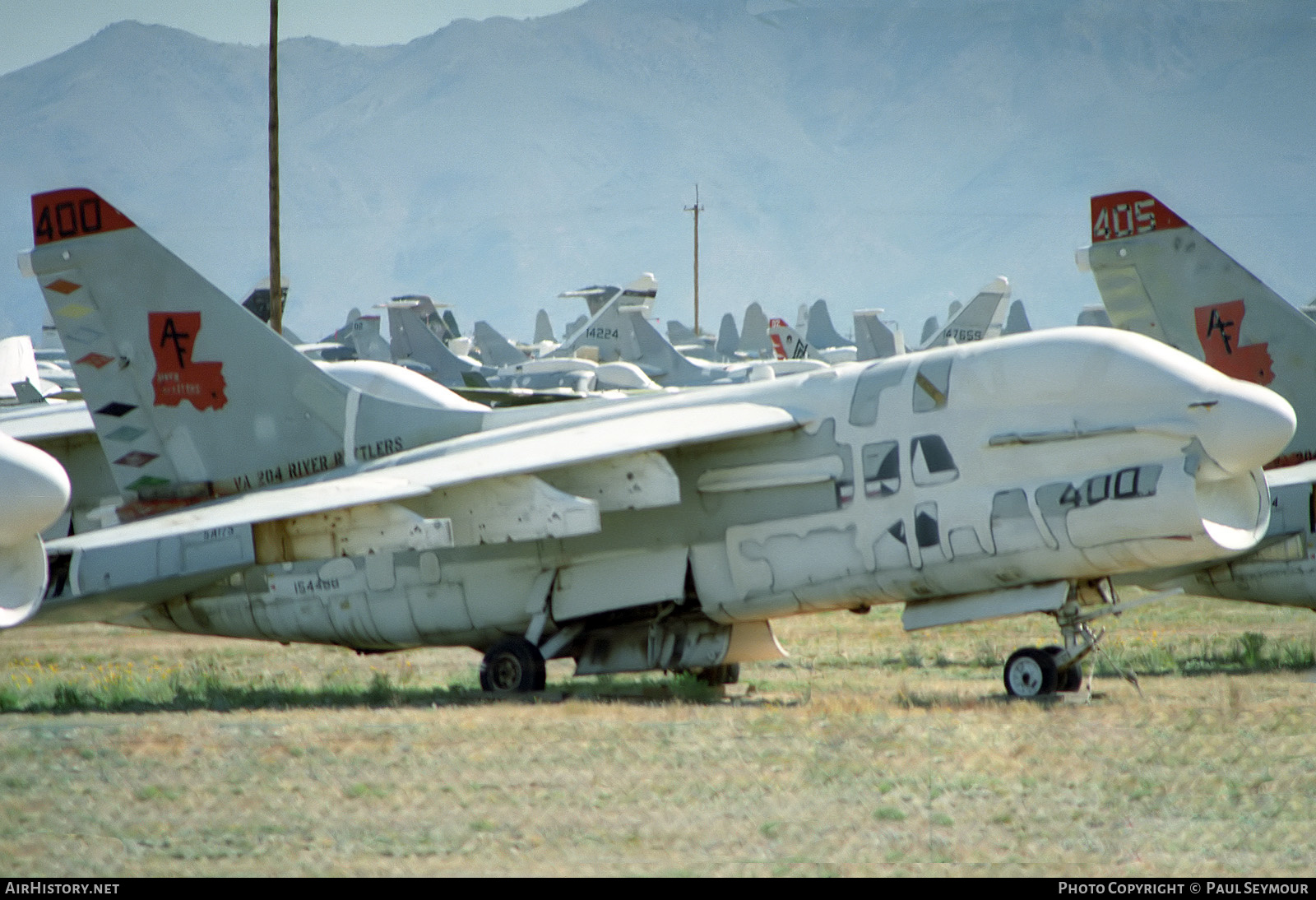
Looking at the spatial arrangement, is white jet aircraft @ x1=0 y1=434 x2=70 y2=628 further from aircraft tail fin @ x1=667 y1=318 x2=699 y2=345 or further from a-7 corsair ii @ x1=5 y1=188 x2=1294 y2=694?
aircraft tail fin @ x1=667 y1=318 x2=699 y2=345

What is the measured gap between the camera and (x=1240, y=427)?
11922 millimetres

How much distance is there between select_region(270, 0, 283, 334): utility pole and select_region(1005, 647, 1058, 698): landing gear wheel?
14.3 meters

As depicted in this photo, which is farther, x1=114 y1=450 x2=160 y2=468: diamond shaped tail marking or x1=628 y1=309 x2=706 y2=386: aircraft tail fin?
x1=628 y1=309 x2=706 y2=386: aircraft tail fin

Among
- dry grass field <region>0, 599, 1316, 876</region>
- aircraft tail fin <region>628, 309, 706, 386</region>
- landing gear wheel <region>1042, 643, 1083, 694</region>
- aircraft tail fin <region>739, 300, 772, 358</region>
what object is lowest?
dry grass field <region>0, 599, 1316, 876</region>

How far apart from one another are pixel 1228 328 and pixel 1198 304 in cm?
41

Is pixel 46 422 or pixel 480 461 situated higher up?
pixel 46 422

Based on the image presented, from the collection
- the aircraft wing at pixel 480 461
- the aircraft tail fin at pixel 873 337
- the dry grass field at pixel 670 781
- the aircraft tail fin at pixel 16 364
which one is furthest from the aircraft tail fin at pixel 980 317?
the aircraft wing at pixel 480 461

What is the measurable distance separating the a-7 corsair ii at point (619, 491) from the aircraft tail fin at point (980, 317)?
1140 inches

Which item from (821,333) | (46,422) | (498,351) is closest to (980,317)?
(46,422)

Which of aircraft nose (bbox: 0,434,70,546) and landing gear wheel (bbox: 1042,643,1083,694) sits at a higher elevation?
aircraft nose (bbox: 0,434,70,546)

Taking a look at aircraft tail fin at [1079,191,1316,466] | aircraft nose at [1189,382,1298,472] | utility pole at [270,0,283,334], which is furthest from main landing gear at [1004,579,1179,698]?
utility pole at [270,0,283,334]

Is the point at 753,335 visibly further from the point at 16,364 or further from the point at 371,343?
the point at 16,364

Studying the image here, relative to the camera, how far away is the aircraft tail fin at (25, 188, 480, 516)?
608 inches
